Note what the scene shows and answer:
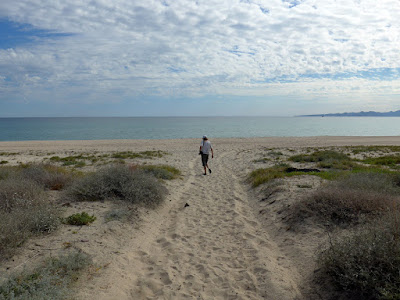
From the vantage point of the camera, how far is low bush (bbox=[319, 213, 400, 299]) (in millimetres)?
3490

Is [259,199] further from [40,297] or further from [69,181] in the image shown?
[40,297]

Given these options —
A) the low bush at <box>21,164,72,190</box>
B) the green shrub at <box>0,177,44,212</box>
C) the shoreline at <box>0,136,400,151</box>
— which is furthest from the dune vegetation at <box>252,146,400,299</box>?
the shoreline at <box>0,136,400,151</box>

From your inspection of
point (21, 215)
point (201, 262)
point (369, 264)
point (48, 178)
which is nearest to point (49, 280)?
point (21, 215)

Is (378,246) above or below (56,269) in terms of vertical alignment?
above

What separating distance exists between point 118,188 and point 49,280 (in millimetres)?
4816

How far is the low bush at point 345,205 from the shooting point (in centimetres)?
612

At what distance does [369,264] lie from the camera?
3713mm

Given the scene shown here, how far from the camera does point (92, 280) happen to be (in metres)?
4.38

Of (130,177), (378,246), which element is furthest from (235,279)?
(130,177)

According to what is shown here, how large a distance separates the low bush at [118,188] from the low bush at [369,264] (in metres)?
5.37

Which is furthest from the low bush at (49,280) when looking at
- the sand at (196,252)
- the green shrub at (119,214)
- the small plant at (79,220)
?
the green shrub at (119,214)

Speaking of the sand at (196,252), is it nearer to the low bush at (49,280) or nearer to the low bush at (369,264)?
the low bush at (49,280)

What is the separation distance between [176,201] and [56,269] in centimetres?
574

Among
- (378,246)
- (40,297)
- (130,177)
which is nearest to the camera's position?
(40,297)
